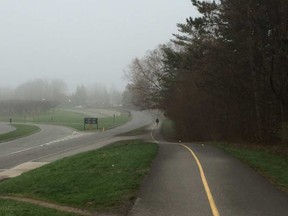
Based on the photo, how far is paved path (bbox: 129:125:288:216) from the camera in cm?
905

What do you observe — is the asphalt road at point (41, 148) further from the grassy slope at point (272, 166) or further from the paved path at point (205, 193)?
the paved path at point (205, 193)

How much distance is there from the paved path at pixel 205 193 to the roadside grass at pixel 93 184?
1.53ft

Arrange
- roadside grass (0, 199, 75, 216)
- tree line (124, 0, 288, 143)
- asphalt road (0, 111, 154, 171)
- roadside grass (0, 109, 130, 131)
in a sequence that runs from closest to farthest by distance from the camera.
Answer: roadside grass (0, 199, 75, 216) < tree line (124, 0, 288, 143) < asphalt road (0, 111, 154, 171) < roadside grass (0, 109, 130, 131)

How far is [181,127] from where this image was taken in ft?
153

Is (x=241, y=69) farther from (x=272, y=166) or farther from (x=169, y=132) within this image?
(x=169, y=132)

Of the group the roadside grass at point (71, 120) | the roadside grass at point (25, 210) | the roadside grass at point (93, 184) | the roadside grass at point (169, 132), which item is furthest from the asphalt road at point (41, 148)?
the roadside grass at point (71, 120)

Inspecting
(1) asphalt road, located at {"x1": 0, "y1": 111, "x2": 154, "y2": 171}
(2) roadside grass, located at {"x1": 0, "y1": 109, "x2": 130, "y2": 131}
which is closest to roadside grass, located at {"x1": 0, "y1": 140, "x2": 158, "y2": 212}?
(1) asphalt road, located at {"x1": 0, "y1": 111, "x2": 154, "y2": 171}

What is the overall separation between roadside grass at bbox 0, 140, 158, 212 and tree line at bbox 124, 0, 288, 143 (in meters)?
9.07

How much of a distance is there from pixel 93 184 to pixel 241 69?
18.1 m

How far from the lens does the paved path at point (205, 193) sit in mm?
9047

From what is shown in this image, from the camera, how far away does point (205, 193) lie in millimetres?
10703

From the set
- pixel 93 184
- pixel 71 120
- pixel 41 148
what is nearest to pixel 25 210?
pixel 93 184

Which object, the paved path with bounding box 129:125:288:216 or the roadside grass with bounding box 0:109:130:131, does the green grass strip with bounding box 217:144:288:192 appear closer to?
the paved path with bounding box 129:125:288:216

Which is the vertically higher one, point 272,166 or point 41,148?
point 272,166
